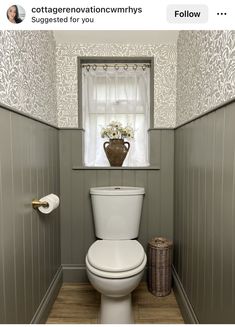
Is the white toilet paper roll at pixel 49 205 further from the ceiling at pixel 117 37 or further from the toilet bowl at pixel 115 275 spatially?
the ceiling at pixel 117 37

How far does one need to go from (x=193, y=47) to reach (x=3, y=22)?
1082 millimetres

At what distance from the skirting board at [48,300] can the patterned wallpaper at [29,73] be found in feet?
3.53

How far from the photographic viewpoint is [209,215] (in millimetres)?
1087

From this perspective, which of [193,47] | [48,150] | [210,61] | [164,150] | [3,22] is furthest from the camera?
[164,150]

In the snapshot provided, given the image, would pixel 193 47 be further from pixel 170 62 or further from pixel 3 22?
pixel 3 22

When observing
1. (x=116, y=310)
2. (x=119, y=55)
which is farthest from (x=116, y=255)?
(x=119, y=55)

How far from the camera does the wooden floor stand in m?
1.45

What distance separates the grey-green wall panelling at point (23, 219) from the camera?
0.94 m

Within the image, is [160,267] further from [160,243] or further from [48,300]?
[48,300]

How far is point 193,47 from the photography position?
1.41 meters

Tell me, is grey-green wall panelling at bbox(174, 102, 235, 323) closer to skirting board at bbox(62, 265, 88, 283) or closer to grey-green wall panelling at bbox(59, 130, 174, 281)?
grey-green wall panelling at bbox(59, 130, 174, 281)

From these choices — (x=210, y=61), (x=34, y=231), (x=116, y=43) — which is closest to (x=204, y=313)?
(x=34, y=231)

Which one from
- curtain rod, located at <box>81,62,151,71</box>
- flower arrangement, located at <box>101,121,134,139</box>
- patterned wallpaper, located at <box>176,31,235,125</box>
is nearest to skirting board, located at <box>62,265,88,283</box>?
flower arrangement, located at <box>101,121,134,139</box>

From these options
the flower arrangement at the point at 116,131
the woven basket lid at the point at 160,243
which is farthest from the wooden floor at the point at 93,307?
the flower arrangement at the point at 116,131
